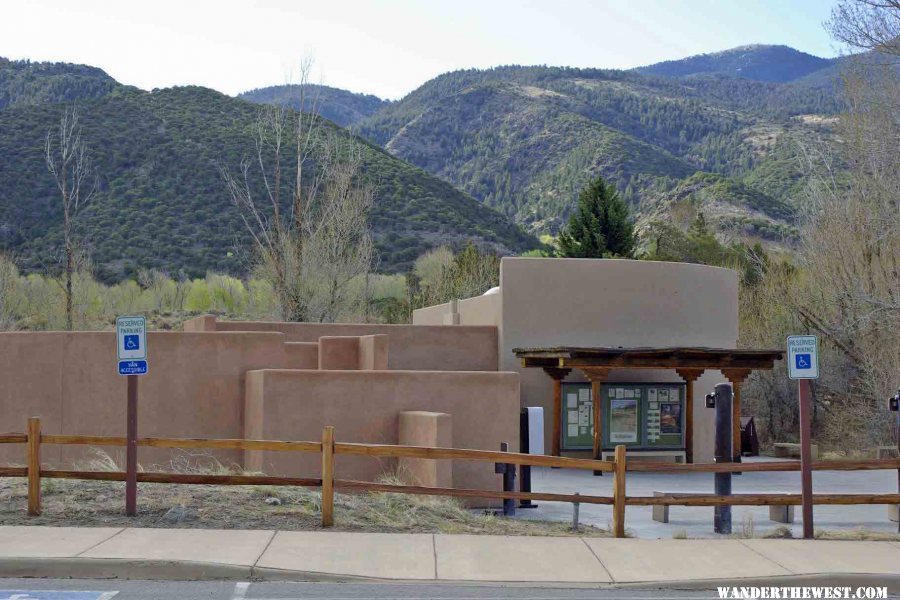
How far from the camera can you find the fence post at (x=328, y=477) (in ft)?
40.6

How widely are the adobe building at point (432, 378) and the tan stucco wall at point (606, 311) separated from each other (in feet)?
0.12

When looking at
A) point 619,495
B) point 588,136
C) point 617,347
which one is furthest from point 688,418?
point 588,136

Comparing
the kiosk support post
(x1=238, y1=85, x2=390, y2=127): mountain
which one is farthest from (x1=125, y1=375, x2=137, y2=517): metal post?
(x1=238, y1=85, x2=390, y2=127): mountain

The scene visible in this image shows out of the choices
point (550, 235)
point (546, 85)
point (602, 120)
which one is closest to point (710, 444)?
point (550, 235)

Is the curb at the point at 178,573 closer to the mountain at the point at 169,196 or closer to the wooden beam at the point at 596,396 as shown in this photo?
the wooden beam at the point at 596,396

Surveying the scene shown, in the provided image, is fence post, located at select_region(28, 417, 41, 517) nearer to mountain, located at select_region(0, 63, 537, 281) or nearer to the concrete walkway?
the concrete walkway

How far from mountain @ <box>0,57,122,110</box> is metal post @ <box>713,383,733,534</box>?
63493 millimetres

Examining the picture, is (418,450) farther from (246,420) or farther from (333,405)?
(246,420)

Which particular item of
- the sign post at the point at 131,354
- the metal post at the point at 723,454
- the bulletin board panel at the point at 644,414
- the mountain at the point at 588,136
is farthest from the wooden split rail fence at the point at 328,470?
the mountain at the point at 588,136

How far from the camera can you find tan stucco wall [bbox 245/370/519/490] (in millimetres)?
18922

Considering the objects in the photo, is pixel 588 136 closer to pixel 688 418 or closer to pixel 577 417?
pixel 688 418

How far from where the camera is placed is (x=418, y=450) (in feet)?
42.1

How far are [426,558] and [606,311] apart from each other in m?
16.6

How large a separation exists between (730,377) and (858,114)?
12.9 m
